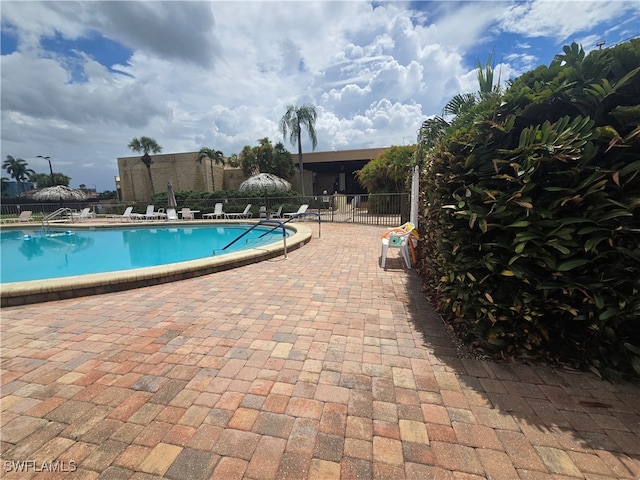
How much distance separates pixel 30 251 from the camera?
386 inches

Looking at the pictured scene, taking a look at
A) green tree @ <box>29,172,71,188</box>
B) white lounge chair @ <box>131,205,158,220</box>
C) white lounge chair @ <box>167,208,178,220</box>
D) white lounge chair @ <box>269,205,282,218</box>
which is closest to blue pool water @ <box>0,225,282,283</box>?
white lounge chair @ <box>167,208,178,220</box>

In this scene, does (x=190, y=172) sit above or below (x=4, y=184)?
below

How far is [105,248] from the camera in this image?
10.2 metres

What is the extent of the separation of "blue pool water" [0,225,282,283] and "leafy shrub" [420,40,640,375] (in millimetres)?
5217

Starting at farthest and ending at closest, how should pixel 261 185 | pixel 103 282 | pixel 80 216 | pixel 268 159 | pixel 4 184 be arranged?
pixel 4 184
pixel 268 159
pixel 261 185
pixel 80 216
pixel 103 282

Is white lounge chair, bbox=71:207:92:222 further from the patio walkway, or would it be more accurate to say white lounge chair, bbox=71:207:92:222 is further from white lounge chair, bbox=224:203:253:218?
the patio walkway

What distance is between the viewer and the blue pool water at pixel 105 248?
299 inches

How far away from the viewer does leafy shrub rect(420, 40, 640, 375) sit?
5.83ft

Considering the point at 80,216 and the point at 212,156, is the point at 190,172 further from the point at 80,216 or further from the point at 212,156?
the point at 80,216

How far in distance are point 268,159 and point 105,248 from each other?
16.9 metres

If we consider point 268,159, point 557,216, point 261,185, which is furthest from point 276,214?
point 557,216

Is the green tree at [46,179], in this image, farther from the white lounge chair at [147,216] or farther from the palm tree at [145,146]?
the white lounge chair at [147,216]

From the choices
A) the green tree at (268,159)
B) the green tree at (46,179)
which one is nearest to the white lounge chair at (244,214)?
the green tree at (268,159)

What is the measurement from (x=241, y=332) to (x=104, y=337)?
1.35 meters
